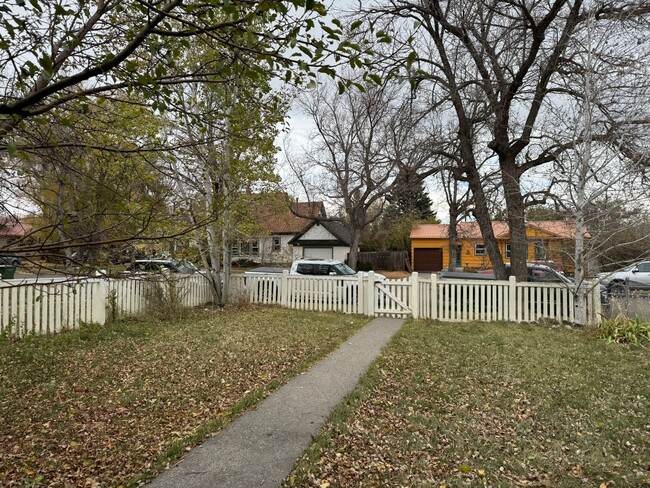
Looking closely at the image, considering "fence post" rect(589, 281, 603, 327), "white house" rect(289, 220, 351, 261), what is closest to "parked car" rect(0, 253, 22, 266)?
"fence post" rect(589, 281, 603, 327)

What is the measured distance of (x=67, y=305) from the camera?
7.60 metres

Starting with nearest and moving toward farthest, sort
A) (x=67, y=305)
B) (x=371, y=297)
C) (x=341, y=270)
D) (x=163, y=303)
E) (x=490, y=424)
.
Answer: (x=490, y=424)
(x=67, y=305)
(x=163, y=303)
(x=371, y=297)
(x=341, y=270)

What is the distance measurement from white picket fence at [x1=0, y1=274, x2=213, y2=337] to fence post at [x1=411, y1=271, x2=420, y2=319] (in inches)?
230

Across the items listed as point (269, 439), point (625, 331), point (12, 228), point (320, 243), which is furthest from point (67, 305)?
point (320, 243)

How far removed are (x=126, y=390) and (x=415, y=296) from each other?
744 centimetres

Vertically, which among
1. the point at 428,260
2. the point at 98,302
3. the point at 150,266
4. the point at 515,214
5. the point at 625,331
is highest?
the point at 515,214

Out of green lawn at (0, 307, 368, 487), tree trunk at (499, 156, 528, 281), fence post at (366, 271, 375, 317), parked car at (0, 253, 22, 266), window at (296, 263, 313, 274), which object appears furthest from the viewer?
window at (296, 263, 313, 274)

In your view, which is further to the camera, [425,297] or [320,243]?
[320,243]

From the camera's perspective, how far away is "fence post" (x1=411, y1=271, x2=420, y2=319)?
407 inches

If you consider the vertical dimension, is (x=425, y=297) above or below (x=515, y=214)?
below

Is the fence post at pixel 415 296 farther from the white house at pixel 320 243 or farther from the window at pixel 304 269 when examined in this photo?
the white house at pixel 320 243

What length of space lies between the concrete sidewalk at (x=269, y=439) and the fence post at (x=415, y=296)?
502cm

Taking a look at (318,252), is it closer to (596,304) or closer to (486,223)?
(486,223)

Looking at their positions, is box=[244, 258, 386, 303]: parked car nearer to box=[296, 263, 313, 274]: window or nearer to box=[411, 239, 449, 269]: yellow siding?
box=[296, 263, 313, 274]: window
